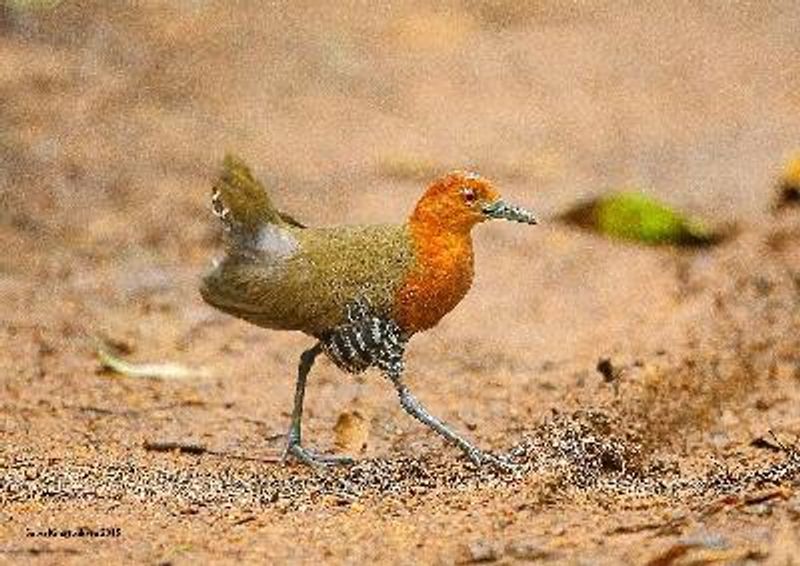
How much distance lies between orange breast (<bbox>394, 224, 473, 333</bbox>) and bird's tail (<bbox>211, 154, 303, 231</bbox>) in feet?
1.99

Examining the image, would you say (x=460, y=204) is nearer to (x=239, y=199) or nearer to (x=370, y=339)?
(x=370, y=339)

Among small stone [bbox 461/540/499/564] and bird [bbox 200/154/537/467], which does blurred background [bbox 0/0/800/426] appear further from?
small stone [bbox 461/540/499/564]

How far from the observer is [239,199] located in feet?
19.7

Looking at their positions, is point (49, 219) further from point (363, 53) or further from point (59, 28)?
point (363, 53)

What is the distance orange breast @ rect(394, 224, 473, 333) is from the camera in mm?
6062

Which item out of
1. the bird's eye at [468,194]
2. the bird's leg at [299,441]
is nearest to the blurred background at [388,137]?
the bird's leg at [299,441]

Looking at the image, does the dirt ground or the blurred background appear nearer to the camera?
the dirt ground

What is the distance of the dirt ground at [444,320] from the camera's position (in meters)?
5.21

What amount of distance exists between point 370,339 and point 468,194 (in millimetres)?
686

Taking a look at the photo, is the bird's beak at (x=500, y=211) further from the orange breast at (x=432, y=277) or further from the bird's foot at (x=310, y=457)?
the bird's foot at (x=310, y=457)

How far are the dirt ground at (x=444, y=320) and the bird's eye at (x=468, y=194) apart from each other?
104 cm

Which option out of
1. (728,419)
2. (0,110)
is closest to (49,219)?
(0,110)

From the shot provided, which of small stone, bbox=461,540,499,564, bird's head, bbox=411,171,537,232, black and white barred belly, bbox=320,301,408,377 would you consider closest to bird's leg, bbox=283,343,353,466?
black and white barred belly, bbox=320,301,408,377

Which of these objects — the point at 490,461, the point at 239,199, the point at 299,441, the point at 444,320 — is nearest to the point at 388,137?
the point at 444,320
